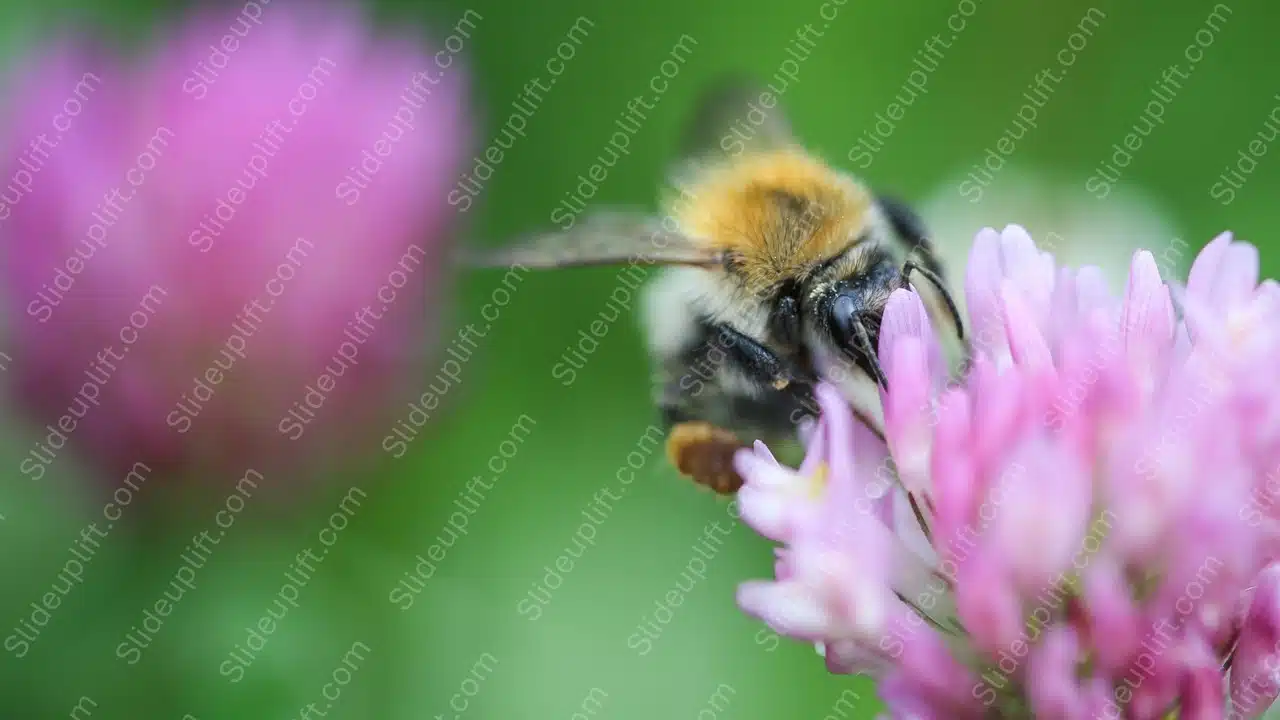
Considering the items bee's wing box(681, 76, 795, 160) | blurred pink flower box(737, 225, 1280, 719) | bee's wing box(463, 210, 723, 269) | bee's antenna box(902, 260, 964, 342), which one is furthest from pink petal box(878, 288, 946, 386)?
bee's wing box(681, 76, 795, 160)

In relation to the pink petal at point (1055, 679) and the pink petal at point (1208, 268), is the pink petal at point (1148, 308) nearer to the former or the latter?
the pink petal at point (1208, 268)

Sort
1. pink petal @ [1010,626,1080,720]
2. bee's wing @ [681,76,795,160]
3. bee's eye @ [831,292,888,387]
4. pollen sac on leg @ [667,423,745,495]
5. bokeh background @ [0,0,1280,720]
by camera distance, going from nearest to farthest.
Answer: pink petal @ [1010,626,1080,720], bee's eye @ [831,292,888,387], pollen sac on leg @ [667,423,745,495], bee's wing @ [681,76,795,160], bokeh background @ [0,0,1280,720]

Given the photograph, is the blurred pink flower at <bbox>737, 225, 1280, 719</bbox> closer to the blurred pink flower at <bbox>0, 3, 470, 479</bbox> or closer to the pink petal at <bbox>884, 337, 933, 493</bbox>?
the pink petal at <bbox>884, 337, 933, 493</bbox>

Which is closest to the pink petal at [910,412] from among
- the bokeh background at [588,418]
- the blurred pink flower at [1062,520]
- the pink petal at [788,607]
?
the blurred pink flower at [1062,520]

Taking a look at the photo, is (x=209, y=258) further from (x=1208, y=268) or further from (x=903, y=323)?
(x=1208, y=268)

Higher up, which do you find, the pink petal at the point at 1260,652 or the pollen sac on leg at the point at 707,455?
the pink petal at the point at 1260,652

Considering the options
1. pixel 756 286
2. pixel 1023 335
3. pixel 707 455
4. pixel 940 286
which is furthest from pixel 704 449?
pixel 1023 335
